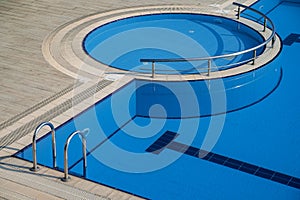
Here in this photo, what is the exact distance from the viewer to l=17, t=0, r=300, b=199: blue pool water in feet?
25.5

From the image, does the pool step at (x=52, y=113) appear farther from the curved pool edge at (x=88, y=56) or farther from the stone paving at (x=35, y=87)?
the curved pool edge at (x=88, y=56)

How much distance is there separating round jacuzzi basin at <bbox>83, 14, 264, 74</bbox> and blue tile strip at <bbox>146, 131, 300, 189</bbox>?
2.07 m

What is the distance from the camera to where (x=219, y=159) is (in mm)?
8297

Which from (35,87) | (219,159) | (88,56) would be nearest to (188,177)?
(219,159)

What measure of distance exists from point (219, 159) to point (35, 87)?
11.1 ft

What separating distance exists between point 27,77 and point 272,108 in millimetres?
4281

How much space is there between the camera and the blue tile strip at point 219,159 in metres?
7.88

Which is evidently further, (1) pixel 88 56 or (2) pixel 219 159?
(1) pixel 88 56

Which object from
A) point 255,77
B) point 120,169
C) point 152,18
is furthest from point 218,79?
point 152,18

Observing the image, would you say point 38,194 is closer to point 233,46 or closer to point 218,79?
point 218,79

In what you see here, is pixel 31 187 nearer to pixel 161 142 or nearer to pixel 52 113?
pixel 52 113

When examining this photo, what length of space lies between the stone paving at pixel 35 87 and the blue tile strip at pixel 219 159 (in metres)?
1.30

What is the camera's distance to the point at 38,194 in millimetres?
6648

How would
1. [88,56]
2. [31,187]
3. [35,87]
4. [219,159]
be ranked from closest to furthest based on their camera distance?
1. [31,187]
2. [219,159]
3. [35,87]
4. [88,56]
